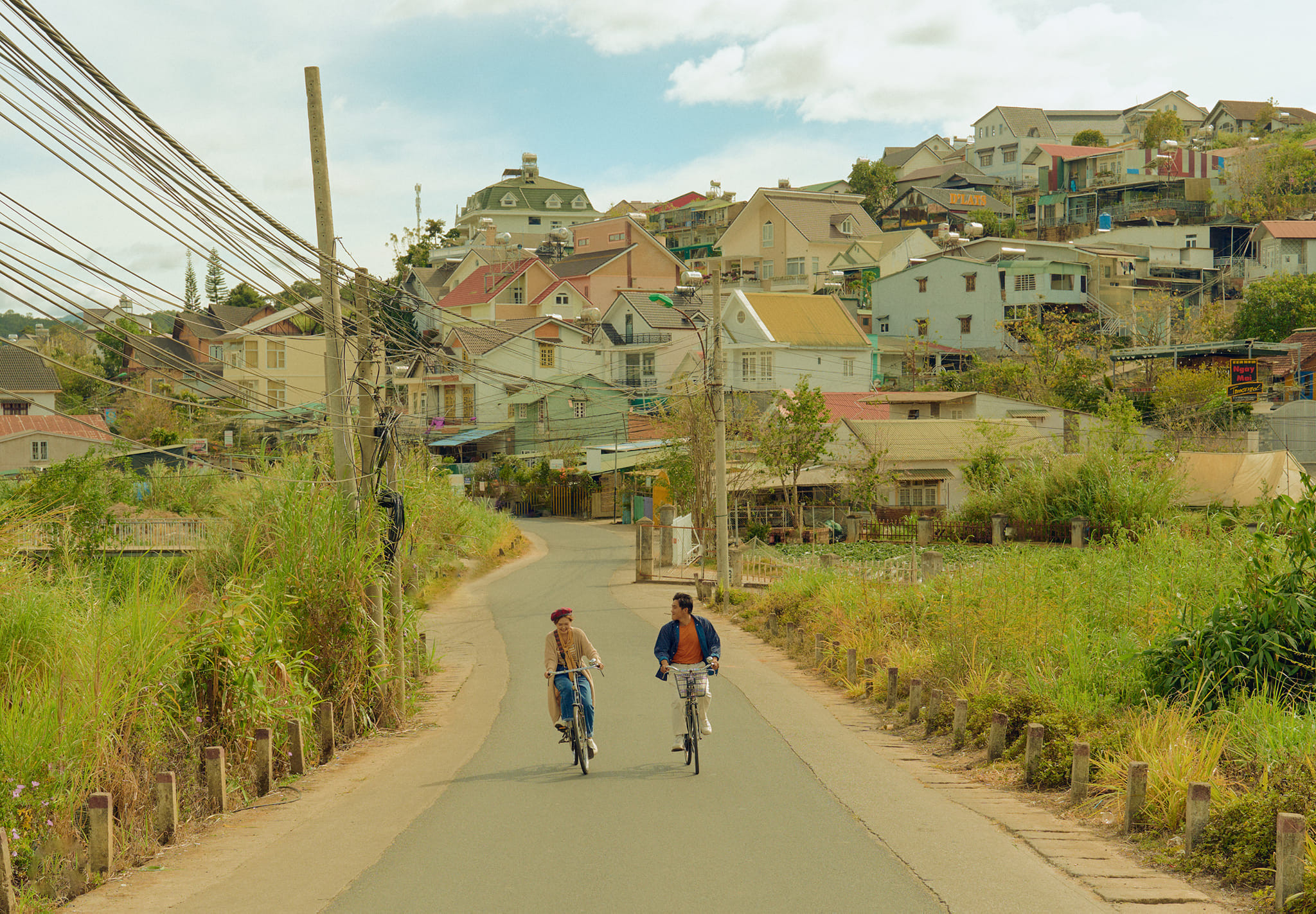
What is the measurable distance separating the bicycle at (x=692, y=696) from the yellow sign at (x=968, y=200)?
83.8 metres

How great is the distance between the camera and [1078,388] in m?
52.7

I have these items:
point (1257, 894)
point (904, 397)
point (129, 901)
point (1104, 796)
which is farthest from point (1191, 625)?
point (904, 397)

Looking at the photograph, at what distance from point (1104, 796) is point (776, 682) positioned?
25.8ft

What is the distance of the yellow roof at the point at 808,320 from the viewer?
193 ft

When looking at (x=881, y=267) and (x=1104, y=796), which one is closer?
(x=1104, y=796)

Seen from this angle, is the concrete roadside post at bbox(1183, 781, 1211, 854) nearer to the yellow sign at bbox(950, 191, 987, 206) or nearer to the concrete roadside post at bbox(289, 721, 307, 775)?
the concrete roadside post at bbox(289, 721, 307, 775)

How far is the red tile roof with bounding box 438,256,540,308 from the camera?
7338cm

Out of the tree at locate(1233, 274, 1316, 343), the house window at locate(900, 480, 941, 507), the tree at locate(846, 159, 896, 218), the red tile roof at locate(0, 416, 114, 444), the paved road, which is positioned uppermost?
the tree at locate(846, 159, 896, 218)

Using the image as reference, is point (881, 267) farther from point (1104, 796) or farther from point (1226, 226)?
point (1104, 796)

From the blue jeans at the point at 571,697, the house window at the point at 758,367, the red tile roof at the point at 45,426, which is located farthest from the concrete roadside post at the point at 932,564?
the red tile roof at the point at 45,426

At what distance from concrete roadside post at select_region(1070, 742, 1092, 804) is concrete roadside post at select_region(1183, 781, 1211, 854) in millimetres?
1765

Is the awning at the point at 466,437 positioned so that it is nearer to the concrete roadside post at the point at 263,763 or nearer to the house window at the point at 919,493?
the house window at the point at 919,493

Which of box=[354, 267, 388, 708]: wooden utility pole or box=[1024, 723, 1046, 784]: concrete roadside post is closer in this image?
box=[1024, 723, 1046, 784]: concrete roadside post

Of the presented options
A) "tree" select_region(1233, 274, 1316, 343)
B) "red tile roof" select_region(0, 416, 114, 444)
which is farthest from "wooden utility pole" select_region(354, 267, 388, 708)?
"tree" select_region(1233, 274, 1316, 343)
